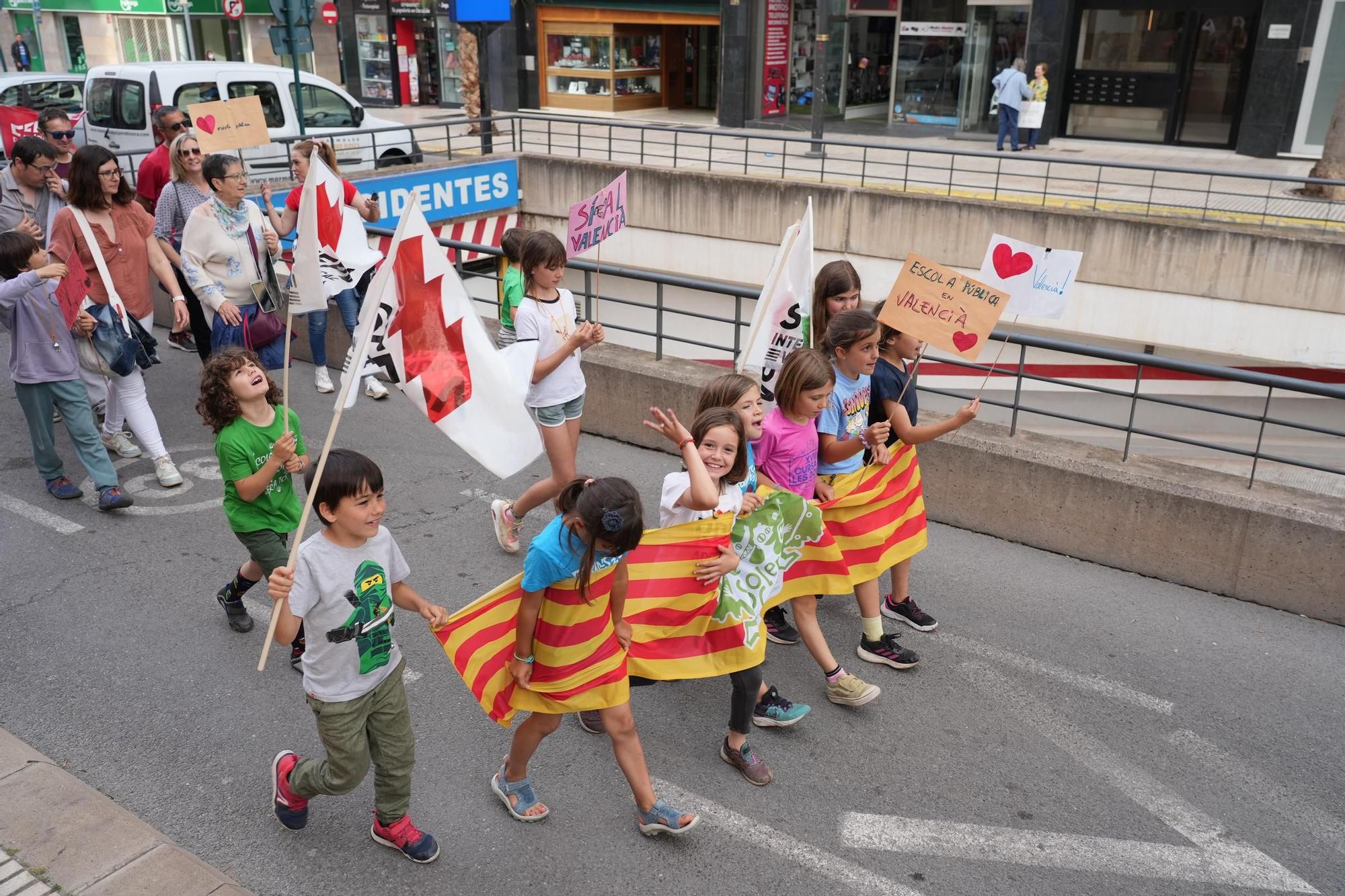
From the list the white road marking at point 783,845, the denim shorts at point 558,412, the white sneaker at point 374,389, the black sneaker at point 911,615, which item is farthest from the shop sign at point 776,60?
the white road marking at point 783,845

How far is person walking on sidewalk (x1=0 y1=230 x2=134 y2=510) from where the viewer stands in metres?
6.06

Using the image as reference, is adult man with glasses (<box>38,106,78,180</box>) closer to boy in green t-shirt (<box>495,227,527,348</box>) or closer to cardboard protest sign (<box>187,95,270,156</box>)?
cardboard protest sign (<box>187,95,270,156</box>)

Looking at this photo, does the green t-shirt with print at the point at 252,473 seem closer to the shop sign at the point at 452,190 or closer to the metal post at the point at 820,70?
the shop sign at the point at 452,190

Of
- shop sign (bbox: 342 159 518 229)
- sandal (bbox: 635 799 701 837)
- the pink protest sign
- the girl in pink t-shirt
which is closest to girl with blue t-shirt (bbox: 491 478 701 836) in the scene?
sandal (bbox: 635 799 701 837)

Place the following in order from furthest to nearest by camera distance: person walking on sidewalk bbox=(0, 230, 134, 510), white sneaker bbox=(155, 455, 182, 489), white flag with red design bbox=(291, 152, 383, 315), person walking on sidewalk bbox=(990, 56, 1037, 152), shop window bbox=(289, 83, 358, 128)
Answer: person walking on sidewalk bbox=(990, 56, 1037, 152) < shop window bbox=(289, 83, 358, 128) < white sneaker bbox=(155, 455, 182, 489) < person walking on sidewalk bbox=(0, 230, 134, 510) < white flag with red design bbox=(291, 152, 383, 315)

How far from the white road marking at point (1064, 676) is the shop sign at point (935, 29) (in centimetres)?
2153

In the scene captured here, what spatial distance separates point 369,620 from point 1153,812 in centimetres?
302

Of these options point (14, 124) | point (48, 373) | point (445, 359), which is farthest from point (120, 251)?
point (14, 124)

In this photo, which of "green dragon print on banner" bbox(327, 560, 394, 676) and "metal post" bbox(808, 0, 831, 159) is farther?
"metal post" bbox(808, 0, 831, 159)

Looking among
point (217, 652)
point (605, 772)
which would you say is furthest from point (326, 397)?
point (605, 772)

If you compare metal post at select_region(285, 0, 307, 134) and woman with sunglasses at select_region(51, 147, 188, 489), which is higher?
metal post at select_region(285, 0, 307, 134)

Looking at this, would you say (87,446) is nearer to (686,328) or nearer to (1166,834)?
(1166,834)

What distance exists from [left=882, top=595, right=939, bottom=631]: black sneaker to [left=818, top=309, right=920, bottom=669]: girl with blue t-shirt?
0.92ft

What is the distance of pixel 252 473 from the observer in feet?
14.9
